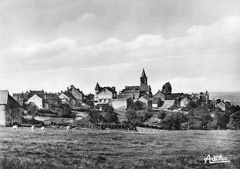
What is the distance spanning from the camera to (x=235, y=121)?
85.1 ft

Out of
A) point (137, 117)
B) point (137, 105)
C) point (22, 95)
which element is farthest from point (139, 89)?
point (22, 95)

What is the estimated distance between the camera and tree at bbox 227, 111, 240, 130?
25.7 m

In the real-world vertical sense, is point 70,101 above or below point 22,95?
below

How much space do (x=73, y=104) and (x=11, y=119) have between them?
8.98 m

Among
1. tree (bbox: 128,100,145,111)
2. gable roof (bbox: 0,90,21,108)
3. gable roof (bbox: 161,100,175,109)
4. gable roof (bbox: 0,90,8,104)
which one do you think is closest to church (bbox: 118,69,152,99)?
tree (bbox: 128,100,145,111)

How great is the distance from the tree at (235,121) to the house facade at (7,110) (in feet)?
58.8

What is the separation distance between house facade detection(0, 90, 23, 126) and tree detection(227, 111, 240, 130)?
58.8ft

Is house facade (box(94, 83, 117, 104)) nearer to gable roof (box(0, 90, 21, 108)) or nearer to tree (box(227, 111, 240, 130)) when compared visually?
gable roof (box(0, 90, 21, 108))

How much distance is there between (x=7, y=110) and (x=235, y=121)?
18914mm

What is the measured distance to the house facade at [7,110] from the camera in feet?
56.8

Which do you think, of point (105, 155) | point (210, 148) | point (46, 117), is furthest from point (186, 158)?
point (46, 117)

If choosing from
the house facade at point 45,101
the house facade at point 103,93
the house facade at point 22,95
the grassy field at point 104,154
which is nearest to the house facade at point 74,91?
the house facade at point 103,93

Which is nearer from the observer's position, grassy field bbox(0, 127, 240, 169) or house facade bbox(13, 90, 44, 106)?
grassy field bbox(0, 127, 240, 169)

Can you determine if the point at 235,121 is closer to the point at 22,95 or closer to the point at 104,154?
the point at 104,154
